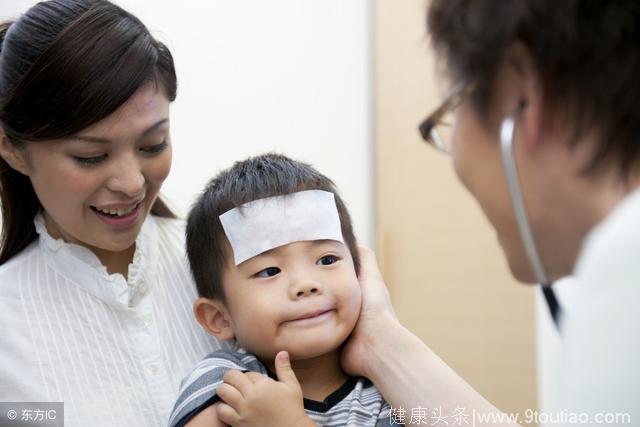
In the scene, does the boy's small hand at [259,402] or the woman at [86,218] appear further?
the woman at [86,218]

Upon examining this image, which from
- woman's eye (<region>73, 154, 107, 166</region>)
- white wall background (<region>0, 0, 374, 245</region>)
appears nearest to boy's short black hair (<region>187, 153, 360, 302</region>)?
woman's eye (<region>73, 154, 107, 166</region>)

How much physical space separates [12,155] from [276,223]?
1.92 feet

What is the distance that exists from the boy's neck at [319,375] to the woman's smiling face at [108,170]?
0.44m

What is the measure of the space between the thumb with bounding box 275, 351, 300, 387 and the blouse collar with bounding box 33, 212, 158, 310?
1.25 ft

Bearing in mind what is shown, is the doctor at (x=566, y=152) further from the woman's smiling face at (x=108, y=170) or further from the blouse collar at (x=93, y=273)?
the blouse collar at (x=93, y=273)

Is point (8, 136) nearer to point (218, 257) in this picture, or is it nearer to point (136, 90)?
point (136, 90)

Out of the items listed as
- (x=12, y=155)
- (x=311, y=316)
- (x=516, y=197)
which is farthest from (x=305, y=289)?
(x=12, y=155)

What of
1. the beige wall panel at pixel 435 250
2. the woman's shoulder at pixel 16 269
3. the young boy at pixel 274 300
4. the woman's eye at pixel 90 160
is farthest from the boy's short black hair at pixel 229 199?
the beige wall panel at pixel 435 250

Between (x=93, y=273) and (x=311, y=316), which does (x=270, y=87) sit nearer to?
(x=93, y=273)

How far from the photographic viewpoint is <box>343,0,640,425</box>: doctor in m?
0.68

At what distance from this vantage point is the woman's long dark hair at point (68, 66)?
4.46ft

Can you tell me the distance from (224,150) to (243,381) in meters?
2.15

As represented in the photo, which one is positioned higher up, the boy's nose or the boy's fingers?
the boy's nose

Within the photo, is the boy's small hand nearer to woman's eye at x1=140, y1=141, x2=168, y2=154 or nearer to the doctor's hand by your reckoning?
the doctor's hand
